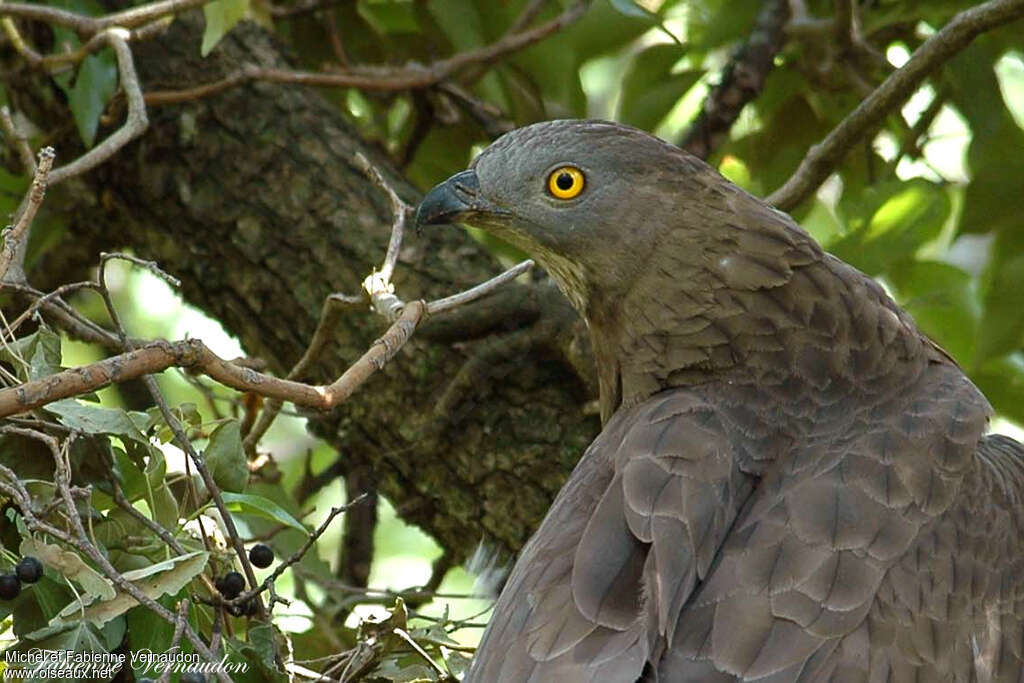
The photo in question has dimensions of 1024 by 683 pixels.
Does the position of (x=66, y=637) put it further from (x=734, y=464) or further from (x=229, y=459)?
(x=734, y=464)

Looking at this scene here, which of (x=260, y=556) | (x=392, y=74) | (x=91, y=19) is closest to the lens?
(x=260, y=556)

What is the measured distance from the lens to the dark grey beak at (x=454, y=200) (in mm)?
3916

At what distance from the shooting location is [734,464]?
11.1 feet

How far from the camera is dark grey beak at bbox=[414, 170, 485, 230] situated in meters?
3.92

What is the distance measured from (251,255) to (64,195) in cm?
75

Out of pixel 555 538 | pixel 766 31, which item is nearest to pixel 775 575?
pixel 555 538

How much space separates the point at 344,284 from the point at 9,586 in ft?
6.18

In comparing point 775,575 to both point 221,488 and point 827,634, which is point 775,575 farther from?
point 221,488

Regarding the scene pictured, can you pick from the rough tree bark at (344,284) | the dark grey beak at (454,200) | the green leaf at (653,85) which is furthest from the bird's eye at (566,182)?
the green leaf at (653,85)

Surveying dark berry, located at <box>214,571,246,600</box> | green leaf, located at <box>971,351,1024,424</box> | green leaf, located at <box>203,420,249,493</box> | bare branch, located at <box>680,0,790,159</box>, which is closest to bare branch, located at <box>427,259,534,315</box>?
green leaf, located at <box>203,420,249,493</box>

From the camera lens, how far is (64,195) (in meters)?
5.25

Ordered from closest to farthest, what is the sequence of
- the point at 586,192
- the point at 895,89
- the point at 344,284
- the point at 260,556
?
the point at 260,556 < the point at 586,192 < the point at 895,89 < the point at 344,284

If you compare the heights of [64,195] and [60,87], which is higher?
[60,87]

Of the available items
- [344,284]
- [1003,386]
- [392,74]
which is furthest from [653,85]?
[1003,386]
